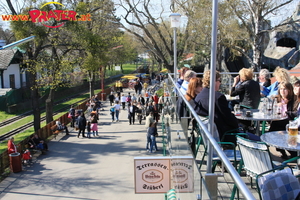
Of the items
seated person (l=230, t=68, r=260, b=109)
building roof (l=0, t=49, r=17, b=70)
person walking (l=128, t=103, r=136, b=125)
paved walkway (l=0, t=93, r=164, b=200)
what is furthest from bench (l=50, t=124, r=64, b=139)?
building roof (l=0, t=49, r=17, b=70)

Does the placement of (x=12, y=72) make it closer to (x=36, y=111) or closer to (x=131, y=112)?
(x=36, y=111)

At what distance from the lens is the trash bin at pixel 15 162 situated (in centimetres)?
1448

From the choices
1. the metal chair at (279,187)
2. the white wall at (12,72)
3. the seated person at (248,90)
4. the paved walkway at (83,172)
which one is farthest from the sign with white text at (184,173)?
the white wall at (12,72)

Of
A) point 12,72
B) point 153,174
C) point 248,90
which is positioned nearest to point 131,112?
point 248,90

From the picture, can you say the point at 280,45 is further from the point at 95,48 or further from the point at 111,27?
the point at 95,48

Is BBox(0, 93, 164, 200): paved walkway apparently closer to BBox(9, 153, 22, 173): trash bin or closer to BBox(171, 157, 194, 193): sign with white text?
BBox(9, 153, 22, 173): trash bin

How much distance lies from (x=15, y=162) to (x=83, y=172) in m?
2.99

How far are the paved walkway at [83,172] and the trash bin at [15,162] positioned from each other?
0.81 feet

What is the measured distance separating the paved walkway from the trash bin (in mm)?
248

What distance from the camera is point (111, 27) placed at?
3331 centimetres

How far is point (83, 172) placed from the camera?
14.7m

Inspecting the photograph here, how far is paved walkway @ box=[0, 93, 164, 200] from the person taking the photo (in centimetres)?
1243

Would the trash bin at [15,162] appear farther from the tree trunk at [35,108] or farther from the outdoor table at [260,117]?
the outdoor table at [260,117]

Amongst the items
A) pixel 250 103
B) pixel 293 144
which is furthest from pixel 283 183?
pixel 250 103
